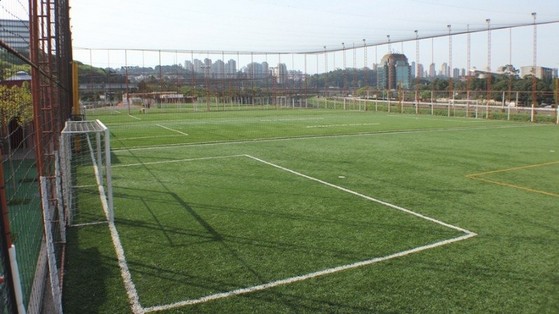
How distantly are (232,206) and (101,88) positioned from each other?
47.4m

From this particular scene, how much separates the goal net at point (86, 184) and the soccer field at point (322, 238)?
0.48 feet

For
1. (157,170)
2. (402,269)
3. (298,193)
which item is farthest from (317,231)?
(157,170)

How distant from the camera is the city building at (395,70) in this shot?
145 feet

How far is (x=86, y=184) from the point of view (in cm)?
1020

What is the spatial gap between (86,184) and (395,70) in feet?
130

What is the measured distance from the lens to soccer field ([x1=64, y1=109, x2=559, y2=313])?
4.58 m

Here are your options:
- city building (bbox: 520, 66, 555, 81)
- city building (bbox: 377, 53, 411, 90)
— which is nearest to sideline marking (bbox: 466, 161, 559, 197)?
city building (bbox: 520, 66, 555, 81)

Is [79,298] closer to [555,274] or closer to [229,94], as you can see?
[555,274]

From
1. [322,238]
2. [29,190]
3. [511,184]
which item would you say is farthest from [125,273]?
[511,184]

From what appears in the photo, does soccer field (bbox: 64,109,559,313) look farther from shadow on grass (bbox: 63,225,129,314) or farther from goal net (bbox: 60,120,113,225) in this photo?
goal net (bbox: 60,120,113,225)

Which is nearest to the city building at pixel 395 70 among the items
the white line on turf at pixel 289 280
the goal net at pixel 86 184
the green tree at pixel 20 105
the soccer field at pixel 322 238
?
the soccer field at pixel 322 238

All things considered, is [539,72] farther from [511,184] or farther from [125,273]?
[125,273]

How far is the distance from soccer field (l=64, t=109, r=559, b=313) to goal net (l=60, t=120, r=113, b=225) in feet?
0.48

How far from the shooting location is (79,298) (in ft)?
15.1
